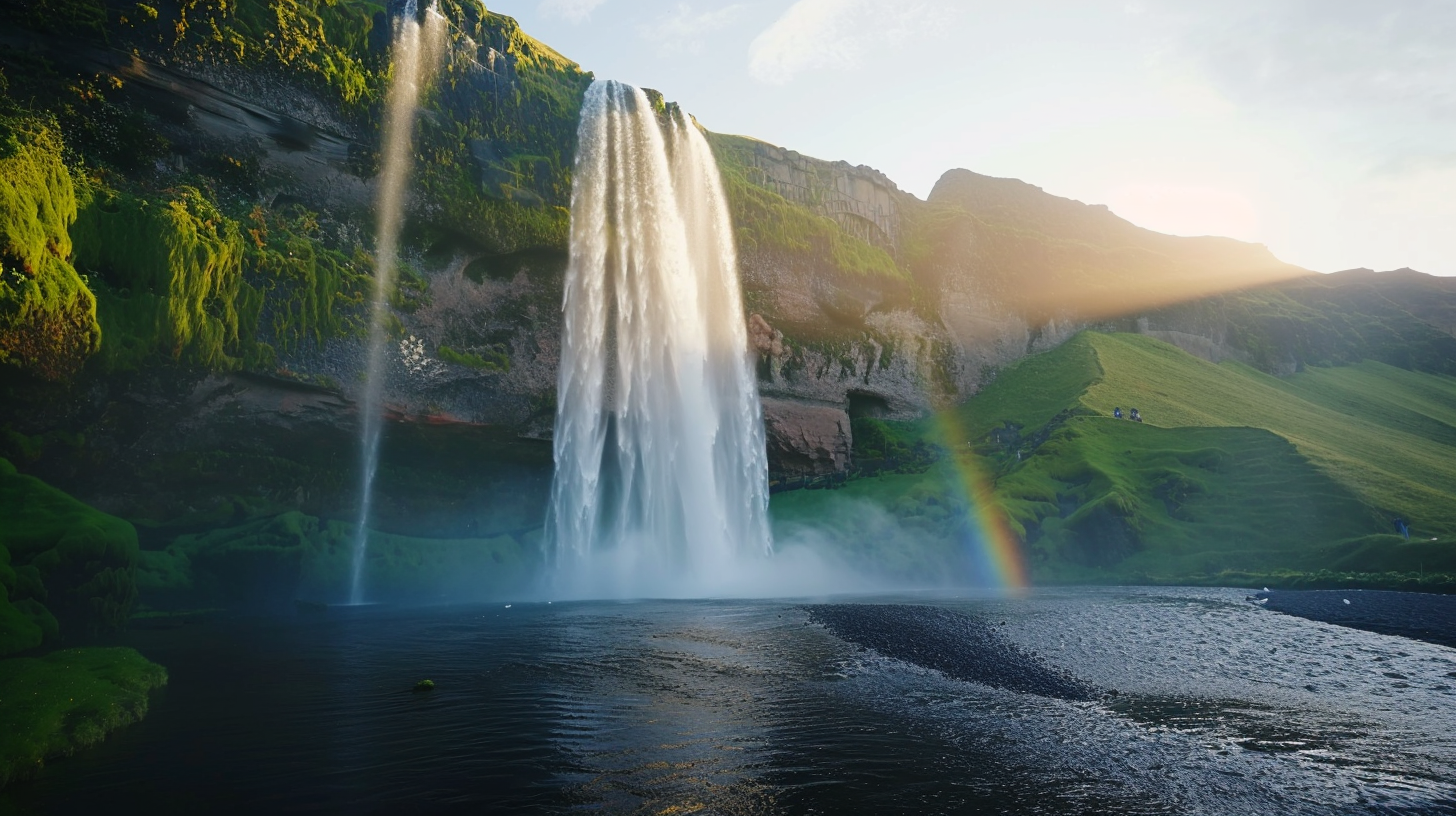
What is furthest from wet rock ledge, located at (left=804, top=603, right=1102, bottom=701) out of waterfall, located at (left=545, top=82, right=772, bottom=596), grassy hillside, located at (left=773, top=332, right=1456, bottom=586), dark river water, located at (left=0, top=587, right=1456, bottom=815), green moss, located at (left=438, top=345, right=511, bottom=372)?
green moss, located at (left=438, top=345, right=511, bottom=372)

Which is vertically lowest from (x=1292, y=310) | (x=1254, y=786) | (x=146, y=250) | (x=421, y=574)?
(x=1254, y=786)

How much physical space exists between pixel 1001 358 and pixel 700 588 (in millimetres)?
53060

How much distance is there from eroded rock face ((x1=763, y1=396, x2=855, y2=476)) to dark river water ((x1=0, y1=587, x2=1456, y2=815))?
120 feet

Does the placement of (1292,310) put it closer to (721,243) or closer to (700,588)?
(721,243)

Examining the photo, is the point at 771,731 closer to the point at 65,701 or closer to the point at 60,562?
the point at 65,701

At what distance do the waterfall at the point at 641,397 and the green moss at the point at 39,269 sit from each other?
72.0ft

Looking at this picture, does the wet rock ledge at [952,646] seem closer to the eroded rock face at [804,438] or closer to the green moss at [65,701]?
the green moss at [65,701]

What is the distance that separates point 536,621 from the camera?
94.6ft

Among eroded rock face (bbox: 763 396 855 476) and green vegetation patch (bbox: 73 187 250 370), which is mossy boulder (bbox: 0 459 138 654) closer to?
green vegetation patch (bbox: 73 187 250 370)

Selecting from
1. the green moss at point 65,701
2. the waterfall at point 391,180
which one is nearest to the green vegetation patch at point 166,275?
the waterfall at point 391,180

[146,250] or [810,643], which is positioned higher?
[146,250]

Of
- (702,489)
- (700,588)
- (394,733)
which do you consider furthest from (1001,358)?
(394,733)

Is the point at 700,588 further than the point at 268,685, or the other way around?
the point at 700,588

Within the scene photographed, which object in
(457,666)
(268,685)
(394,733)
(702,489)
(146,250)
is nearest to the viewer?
(394,733)
